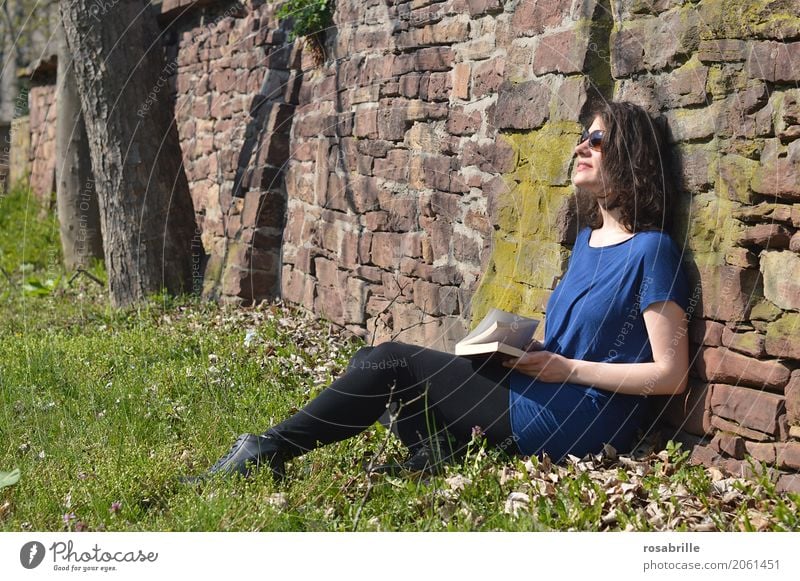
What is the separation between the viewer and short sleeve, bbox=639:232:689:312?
305 centimetres

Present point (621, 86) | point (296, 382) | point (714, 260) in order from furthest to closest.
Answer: point (296, 382)
point (621, 86)
point (714, 260)

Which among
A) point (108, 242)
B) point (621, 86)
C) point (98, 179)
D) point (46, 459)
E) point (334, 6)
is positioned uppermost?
point (334, 6)

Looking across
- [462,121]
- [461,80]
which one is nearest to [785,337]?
[462,121]

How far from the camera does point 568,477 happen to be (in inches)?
119

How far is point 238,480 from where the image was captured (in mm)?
3213

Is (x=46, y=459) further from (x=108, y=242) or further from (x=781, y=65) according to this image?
(x=108, y=242)

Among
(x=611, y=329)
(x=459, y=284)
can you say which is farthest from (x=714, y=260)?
(x=459, y=284)

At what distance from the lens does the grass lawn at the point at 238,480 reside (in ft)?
9.36

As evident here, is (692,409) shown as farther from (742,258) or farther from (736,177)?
(736,177)

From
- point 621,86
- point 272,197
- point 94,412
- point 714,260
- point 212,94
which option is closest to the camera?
point 714,260

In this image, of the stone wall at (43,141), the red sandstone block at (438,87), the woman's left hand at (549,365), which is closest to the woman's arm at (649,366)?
the woman's left hand at (549,365)

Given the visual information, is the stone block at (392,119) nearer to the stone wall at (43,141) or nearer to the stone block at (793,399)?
the stone block at (793,399)

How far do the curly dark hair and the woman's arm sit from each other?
325 millimetres

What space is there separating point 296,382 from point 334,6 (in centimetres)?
249
